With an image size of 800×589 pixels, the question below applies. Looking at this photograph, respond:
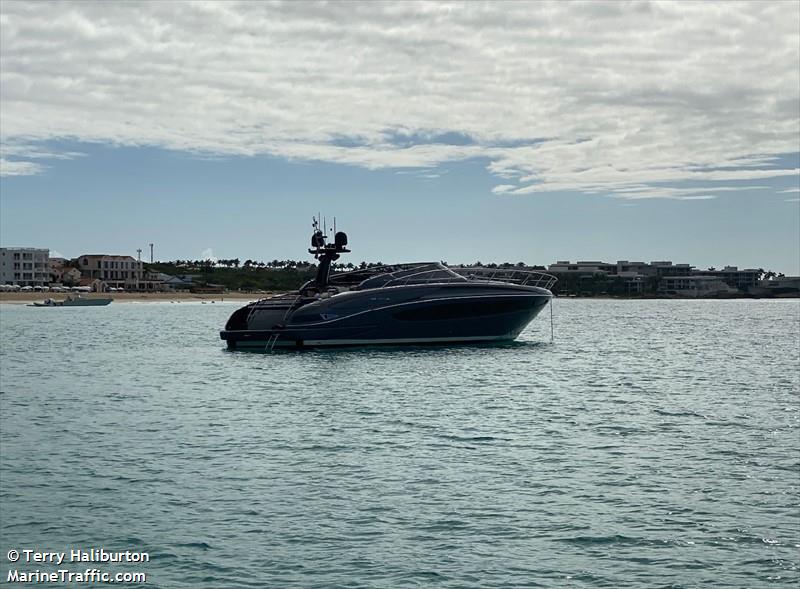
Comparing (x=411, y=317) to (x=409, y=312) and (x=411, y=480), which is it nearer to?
(x=409, y=312)

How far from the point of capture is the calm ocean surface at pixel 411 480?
1648 cm

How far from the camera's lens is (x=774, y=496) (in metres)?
21.2

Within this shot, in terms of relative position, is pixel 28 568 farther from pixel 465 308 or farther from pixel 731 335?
pixel 731 335

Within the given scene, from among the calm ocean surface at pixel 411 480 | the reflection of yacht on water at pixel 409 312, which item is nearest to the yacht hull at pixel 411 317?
the reflection of yacht on water at pixel 409 312

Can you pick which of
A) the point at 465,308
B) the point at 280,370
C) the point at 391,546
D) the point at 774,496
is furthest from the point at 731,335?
the point at 391,546

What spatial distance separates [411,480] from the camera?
22812 mm

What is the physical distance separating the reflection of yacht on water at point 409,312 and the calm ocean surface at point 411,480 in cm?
1670

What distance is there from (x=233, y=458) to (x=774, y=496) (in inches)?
567

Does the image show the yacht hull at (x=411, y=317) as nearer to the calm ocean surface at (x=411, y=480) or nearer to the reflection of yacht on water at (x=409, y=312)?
the reflection of yacht on water at (x=409, y=312)

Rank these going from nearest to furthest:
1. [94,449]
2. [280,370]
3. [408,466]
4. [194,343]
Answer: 1. [408,466]
2. [94,449]
3. [280,370]
4. [194,343]

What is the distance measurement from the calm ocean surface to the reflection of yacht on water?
16699 millimetres

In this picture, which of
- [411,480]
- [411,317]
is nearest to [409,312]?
[411,317]

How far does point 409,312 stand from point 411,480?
4295cm

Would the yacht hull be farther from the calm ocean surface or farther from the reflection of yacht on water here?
the calm ocean surface
